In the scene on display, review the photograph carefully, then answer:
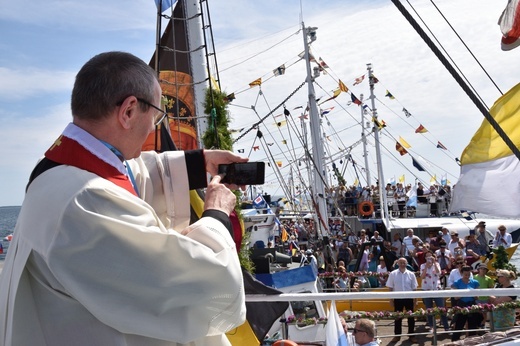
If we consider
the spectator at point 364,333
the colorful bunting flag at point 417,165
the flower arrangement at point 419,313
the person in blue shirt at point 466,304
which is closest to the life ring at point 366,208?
the colorful bunting flag at point 417,165

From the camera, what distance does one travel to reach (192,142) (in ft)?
25.0

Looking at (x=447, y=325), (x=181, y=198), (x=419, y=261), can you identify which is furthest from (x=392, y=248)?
(x=181, y=198)

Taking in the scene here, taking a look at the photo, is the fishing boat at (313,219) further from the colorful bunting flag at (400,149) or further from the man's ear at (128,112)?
the man's ear at (128,112)

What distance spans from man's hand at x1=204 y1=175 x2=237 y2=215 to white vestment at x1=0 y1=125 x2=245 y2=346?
184mm

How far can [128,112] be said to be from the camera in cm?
170

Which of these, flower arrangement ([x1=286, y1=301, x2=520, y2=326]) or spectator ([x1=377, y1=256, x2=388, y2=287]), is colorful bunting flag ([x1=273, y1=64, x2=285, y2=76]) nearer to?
spectator ([x1=377, y1=256, x2=388, y2=287])

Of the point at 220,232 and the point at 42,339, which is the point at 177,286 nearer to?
the point at 220,232

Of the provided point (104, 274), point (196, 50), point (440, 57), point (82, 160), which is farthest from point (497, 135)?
point (104, 274)

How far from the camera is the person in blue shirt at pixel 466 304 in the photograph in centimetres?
1047

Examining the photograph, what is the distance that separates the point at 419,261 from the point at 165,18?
10.2m

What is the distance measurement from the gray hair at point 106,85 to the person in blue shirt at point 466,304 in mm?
9677

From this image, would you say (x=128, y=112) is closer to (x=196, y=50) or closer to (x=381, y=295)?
(x=381, y=295)

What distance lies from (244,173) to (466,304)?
9.52m

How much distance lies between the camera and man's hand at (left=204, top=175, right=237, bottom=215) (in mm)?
1847
